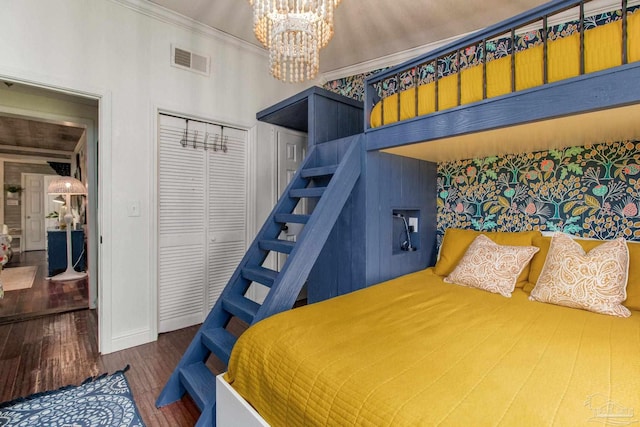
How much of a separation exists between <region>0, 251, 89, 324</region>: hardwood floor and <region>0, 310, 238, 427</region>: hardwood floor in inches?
10.5

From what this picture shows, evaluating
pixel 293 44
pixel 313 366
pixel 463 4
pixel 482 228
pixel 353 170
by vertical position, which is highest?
pixel 463 4

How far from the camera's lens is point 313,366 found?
3.54 feet

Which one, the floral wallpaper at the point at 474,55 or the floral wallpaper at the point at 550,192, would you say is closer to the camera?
the floral wallpaper at the point at 550,192

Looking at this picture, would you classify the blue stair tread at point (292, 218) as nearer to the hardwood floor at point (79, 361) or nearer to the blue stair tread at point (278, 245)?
the blue stair tread at point (278, 245)

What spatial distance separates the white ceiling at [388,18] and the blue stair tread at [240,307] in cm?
223

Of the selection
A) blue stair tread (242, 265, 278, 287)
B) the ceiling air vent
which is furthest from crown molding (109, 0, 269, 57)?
blue stair tread (242, 265, 278, 287)

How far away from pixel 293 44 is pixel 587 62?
145cm

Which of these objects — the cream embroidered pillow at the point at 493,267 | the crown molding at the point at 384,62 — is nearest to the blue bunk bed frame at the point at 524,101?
the cream embroidered pillow at the point at 493,267

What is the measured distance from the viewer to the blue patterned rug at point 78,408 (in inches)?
61.6

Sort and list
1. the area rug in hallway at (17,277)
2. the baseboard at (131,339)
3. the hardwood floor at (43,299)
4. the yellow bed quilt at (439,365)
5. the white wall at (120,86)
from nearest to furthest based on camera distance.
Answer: the yellow bed quilt at (439,365) → the white wall at (120,86) → the baseboard at (131,339) → the hardwood floor at (43,299) → the area rug in hallway at (17,277)

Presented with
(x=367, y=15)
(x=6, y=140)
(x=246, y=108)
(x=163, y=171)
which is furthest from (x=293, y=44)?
(x=6, y=140)

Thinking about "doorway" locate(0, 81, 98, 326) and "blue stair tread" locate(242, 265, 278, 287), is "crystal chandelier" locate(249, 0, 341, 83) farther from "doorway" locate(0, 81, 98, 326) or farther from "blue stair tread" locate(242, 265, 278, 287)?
"doorway" locate(0, 81, 98, 326)

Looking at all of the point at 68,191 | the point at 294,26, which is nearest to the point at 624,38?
the point at 294,26

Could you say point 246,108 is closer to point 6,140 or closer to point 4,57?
point 4,57
